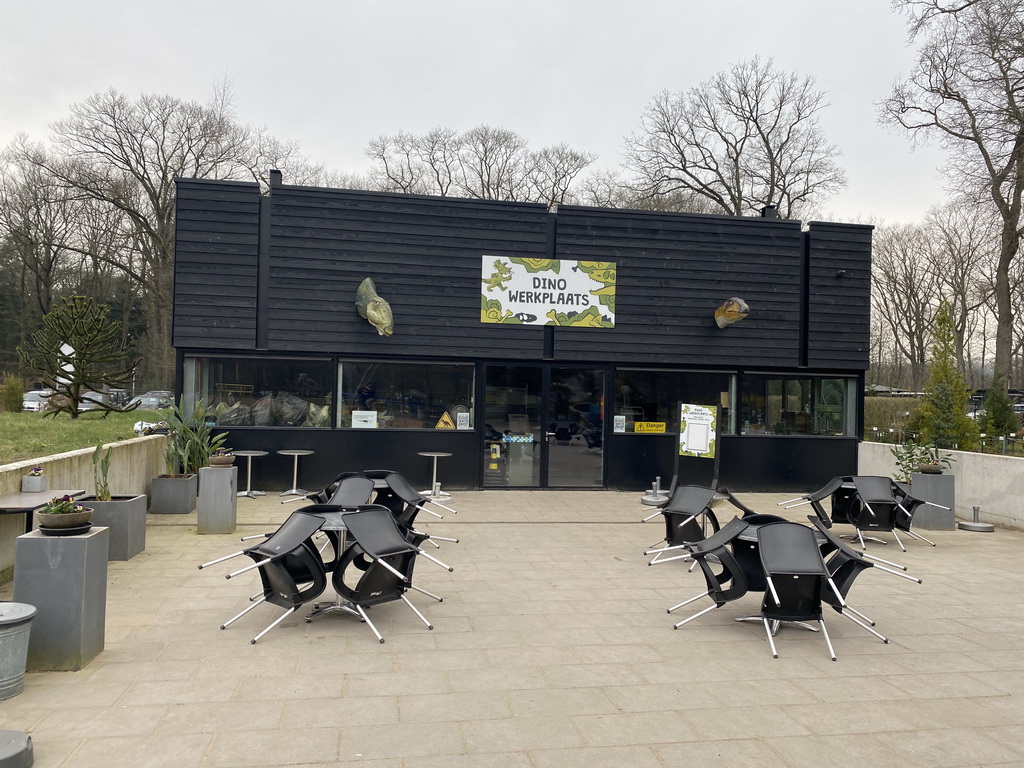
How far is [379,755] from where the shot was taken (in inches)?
142

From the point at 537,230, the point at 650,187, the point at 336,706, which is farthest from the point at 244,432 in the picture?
the point at 650,187

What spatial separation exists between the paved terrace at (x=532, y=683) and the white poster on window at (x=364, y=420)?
216 inches

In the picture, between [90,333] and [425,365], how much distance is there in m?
8.02

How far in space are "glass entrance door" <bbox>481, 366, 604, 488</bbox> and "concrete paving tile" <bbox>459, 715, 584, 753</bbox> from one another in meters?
9.18

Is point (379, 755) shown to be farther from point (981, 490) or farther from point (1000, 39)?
point (1000, 39)

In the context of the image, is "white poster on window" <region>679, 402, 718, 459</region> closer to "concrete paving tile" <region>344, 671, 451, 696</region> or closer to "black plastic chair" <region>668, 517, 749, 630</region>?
"black plastic chair" <region>668, 517, 749, 630</region>

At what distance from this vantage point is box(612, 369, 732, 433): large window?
44.7ft

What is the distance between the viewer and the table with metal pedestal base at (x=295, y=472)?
39.4 feet

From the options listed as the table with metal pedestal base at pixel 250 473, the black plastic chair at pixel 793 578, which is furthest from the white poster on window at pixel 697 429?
the table with metal pedestal base at pixel 250 473

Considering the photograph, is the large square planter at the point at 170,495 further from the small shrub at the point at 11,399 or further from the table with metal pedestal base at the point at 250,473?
the small shrub at the point at 11,399

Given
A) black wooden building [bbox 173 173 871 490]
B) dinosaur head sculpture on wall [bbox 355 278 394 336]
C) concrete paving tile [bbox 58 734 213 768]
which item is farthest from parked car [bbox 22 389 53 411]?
concrete paving tile [bbox 58 734 213 768]

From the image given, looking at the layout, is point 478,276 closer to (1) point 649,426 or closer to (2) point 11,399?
(1) point 649,426

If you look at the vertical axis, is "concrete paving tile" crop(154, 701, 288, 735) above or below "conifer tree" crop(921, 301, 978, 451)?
below

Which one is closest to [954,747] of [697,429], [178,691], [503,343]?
[178,691]
